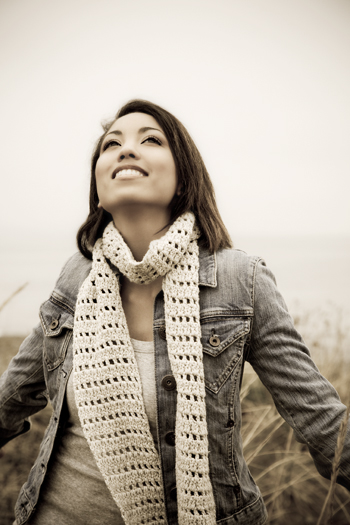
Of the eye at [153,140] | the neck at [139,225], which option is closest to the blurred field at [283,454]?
the neck at [139,225]

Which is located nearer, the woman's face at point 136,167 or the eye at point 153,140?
the woman's face at point 136,167

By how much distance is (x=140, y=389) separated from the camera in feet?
4.01

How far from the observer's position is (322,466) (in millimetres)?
1099

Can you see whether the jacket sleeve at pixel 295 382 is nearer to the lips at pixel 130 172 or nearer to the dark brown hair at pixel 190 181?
the dark brown hair at pixel 190 181

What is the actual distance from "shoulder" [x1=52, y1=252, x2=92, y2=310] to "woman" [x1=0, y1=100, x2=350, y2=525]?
1cm

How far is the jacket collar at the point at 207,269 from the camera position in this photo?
1.26m

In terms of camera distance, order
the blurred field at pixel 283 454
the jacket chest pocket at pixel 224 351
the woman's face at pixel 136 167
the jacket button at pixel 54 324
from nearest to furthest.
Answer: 1. the jacket chest pocket at pixel 224 351
2. the woman's face at pixel 136 167
3. the jacket button at pixel 54 324
4. the blurred field at pixel 283 454

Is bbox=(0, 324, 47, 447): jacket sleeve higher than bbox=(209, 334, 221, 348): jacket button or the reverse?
the reverse

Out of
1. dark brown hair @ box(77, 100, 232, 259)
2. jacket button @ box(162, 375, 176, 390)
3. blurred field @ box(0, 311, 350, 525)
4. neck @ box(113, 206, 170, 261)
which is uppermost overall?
dark brown hair @ box(77, 100, 232, 259)

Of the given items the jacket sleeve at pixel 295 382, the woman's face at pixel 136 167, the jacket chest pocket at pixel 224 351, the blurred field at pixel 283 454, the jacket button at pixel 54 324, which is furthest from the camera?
the blurred field at pixel 283 454

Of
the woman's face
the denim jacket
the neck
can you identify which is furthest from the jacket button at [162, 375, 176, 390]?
the woman's face

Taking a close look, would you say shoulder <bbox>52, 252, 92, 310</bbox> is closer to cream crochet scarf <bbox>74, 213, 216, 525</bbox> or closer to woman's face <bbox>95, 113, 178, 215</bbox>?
cream crochet scarf <bbox>74, 213, 216, 525</bbox>

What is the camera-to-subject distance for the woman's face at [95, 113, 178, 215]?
1298 mm

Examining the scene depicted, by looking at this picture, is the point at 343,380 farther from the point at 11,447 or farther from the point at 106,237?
the point at 11,447
